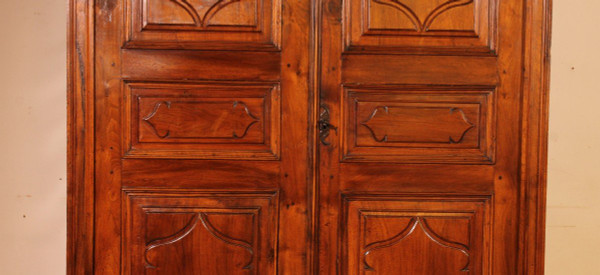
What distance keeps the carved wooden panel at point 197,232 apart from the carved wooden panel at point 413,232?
0.30 metres

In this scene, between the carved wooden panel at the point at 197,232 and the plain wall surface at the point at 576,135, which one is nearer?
the carved wooden panel at the point at 197,232

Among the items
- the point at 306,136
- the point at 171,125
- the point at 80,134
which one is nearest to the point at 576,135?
the point at 306,136

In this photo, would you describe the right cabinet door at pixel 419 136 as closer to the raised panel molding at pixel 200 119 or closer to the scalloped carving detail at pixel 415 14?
the scalloped carving detail at pixel 415 14

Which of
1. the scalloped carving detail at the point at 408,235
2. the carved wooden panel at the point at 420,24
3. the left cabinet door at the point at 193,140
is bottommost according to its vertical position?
the scalloped carving detail at the point at 408,235

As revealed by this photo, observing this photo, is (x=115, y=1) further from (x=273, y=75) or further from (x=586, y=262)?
(x=586, y=262)

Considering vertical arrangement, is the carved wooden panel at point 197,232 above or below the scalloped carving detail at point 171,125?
below

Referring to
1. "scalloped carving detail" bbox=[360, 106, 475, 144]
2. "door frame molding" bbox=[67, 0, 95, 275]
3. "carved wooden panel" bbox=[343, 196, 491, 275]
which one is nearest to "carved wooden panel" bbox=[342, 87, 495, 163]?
"scalloped carving detail" bbox=[360, 106, 475, 144]

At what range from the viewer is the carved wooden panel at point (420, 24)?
4.92ft

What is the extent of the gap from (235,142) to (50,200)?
2.81 feet

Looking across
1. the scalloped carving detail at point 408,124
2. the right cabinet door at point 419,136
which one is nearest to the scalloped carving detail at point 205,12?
the right cabinet door at point 419,136

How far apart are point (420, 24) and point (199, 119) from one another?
0.87 meters

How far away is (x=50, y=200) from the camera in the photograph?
172 cm

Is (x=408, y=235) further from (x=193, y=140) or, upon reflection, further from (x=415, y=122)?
(x=193, y=140)

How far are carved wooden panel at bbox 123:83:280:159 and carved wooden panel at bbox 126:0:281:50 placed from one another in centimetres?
17
